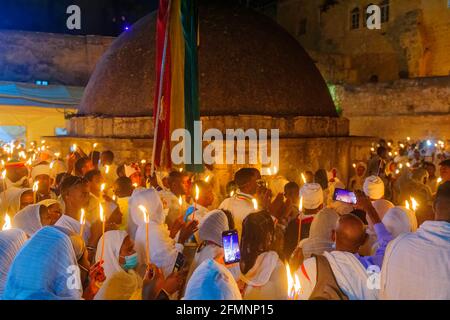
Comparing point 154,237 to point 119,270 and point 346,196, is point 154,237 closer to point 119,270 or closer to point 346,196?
point 119,270

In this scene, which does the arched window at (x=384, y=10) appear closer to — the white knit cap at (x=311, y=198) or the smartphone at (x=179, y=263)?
the white knit cap at (x=311, y=198)

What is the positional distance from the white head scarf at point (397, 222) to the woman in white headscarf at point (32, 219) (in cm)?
296

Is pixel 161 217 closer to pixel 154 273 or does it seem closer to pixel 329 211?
pixel 154 273

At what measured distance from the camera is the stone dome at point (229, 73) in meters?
9.97

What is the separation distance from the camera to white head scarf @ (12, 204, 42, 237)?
3.58 metres

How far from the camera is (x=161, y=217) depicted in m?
3.80

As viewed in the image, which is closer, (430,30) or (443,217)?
(443,217)

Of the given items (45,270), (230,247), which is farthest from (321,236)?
(45,270)

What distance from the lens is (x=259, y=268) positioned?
289 cm

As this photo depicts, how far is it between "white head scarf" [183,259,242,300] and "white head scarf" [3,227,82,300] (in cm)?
76

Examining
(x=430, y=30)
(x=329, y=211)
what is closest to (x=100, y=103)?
(x=329, y=211)

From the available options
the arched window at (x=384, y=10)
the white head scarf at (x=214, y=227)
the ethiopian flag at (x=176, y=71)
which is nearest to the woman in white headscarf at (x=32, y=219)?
the white head scarf at (x=214, y=227)

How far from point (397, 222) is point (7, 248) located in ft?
10.1

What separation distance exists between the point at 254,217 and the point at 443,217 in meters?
1.22
